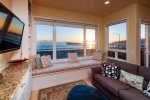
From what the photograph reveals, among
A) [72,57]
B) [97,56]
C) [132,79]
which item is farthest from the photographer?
[97,56]

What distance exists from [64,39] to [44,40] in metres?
0.80

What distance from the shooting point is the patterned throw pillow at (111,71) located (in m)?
2.60

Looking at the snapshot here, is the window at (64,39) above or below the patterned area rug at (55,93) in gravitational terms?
above

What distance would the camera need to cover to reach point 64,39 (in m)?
4.02

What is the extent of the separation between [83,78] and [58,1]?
268cm

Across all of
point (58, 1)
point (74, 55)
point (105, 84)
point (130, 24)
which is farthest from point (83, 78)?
point (58, 1)

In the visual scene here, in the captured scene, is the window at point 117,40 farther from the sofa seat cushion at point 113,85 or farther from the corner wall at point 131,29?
the sofa seat cushion at point 113,85

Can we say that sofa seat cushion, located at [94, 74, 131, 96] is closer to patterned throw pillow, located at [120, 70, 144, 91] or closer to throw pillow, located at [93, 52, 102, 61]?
patterned throw pillow, located at [120, 70, 144, 91]

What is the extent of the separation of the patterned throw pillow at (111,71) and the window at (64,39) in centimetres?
172

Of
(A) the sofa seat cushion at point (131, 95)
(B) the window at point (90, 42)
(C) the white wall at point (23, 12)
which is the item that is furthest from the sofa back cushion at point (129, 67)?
(C) the white wall at point (23, 12)

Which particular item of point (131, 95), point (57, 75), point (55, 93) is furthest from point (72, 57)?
point (131, 95)

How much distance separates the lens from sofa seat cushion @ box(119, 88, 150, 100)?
1701 mm

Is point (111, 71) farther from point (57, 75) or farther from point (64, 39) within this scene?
point (64, 39)

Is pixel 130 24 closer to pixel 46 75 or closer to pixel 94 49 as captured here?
pixel 94 49
